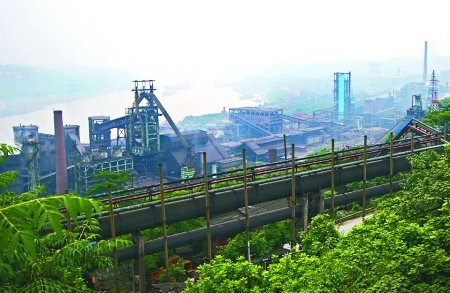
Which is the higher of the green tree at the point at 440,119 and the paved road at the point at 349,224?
the green tree at the point at 440,119

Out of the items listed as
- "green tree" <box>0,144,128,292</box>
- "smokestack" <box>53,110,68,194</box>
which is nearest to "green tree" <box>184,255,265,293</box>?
"green tree" <box>0,144,128,292</box>

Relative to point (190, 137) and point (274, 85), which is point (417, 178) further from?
point (274, 85)

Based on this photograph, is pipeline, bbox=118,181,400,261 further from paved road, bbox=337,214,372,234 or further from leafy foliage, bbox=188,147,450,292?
leafy foliage, bbox=188,147,450,292

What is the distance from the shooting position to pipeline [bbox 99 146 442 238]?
11.2 m

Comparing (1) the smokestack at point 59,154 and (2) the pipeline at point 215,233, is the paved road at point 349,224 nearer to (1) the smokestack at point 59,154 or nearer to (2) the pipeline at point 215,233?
(2) the pipeline at point 215,233

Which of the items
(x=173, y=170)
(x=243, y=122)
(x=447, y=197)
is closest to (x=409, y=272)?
(x=447, y=197)

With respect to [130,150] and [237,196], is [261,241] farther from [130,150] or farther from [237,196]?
[130,150]

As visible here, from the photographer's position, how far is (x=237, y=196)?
41.6 ft

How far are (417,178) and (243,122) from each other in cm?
6193

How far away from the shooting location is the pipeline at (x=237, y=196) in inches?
442

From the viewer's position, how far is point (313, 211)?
14641 mm

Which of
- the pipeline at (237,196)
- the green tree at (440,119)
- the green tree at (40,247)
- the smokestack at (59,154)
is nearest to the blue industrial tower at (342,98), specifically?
the smokestack at (59,154)

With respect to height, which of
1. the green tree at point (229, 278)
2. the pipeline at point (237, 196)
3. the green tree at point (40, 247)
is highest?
the green tree at point (40, 247)

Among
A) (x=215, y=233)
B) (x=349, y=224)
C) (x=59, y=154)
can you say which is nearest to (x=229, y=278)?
(x=215, y=233)
